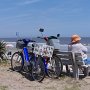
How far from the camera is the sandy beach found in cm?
1005

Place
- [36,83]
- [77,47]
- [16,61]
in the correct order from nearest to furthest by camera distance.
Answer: [36,83], [77,47], [16,61]

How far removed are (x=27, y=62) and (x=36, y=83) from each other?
93 cm

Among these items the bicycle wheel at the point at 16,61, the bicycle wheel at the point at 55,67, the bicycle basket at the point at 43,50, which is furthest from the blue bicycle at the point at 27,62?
the bicycle wheel at the point at 55,67

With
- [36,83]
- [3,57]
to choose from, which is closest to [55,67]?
[36,83]

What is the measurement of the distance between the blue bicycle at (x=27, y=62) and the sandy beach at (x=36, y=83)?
0.23 metres

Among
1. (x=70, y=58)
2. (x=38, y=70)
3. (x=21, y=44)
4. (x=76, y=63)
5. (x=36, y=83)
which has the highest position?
(x=21, y=44)

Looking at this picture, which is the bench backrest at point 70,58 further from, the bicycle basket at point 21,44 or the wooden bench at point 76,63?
the bicycle basket at point 21,44

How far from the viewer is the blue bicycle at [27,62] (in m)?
10.9

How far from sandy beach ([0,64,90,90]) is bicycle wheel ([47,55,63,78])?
184 millimetres

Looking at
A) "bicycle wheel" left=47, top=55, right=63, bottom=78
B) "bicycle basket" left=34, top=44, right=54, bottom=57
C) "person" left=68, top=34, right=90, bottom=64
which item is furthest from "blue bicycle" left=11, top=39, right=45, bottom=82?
"person" left=68, top=34, right=90, bottom=64

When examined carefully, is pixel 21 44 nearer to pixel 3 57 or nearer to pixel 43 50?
pixel 43 50

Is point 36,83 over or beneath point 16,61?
beneath

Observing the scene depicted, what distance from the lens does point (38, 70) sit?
10.9m

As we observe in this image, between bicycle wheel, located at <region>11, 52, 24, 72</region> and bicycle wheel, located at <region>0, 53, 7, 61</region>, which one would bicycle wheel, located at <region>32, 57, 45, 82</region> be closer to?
bicycle wheel, located at <region>11, 52, 24, 72</region>
